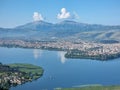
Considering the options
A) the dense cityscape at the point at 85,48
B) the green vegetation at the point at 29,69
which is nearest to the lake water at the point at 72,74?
the green vegetation at the point at 29,69

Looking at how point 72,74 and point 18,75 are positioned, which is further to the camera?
point 72,74

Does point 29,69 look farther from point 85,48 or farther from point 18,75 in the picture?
point 85,48

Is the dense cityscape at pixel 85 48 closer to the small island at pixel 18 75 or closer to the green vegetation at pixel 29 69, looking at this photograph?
the green vegetation at pixel 29 69

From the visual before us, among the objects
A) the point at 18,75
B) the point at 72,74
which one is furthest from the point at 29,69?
the point at 18,75

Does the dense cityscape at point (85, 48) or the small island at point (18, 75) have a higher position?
the dense cityscape at point (85, 48)

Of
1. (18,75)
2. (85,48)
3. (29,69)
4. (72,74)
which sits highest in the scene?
(85,48)

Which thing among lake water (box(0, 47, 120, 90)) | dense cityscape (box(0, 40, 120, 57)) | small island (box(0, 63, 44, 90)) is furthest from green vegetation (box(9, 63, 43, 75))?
dense cityscape (box(0, 40, 120, 57))

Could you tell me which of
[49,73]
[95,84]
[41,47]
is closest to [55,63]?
[49,73]

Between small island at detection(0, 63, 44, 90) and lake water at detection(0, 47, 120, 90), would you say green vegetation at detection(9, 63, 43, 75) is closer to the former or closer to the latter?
small island at detection(0, 63, 44, 90)
